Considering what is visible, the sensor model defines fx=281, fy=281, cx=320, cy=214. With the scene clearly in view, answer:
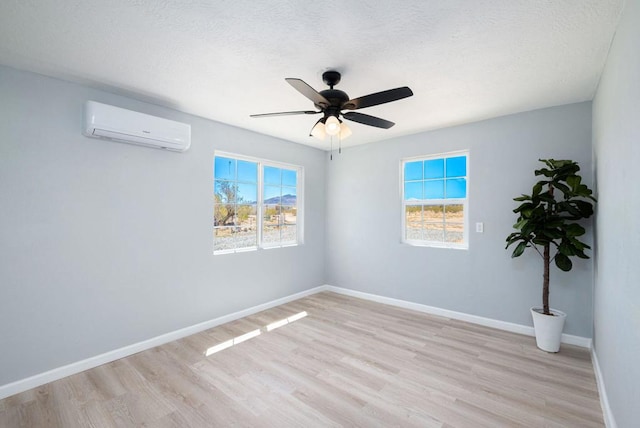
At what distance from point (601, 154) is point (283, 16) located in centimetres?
273

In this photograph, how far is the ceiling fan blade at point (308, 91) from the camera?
185 centimetres

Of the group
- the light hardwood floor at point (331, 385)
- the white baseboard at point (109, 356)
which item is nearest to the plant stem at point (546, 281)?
the light hardwood floor at point (331, 385)

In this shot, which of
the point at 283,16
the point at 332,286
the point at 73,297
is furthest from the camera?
the point at 332,286

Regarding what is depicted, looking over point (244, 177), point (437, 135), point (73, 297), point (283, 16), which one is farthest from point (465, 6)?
point (73, 297)

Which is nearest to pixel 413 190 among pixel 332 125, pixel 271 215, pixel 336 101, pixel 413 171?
pixel 413 171

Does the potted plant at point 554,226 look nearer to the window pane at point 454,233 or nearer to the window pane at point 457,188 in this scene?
the window pane at point 454,233

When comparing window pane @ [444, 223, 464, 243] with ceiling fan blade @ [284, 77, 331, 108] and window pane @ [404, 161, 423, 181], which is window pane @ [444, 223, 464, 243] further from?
ceiling fan blade @ [284, 77, 331, 108]

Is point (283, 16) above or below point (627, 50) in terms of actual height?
above

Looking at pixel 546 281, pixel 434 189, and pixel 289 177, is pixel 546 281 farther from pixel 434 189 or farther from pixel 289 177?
pixel 289 177

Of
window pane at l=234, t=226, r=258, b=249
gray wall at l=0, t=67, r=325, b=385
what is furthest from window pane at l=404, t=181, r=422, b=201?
gray wall at l=0, t=67, r=325, b=385

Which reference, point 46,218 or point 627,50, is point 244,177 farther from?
point 627,50

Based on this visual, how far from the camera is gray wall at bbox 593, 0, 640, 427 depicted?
4.52 feet

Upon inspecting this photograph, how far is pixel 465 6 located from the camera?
160 centimetres

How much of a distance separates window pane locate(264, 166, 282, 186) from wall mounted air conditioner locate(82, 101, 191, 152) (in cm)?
137
